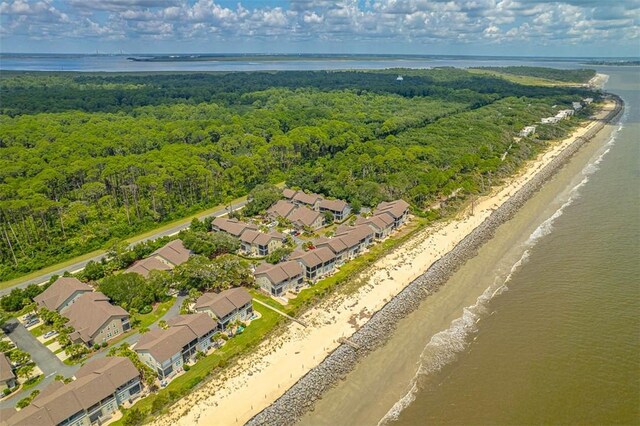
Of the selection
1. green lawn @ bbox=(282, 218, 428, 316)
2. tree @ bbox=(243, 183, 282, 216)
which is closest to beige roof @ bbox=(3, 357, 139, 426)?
green lawn @ bbox=(282, 218, 428, 316)

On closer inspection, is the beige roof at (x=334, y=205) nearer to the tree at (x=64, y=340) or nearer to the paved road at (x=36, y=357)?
the tree at (x=64, y=340)

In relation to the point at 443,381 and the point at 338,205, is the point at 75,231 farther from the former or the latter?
the point at 443,381

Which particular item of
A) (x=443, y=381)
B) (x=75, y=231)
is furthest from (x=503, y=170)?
(x=75, y=231)

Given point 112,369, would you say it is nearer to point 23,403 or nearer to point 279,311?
point 23,403

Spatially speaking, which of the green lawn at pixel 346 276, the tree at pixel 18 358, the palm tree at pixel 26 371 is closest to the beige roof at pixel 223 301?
the green lawn at pixel 346 276

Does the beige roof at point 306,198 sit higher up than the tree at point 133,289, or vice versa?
the beige roof at point 306,198
